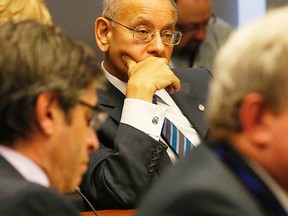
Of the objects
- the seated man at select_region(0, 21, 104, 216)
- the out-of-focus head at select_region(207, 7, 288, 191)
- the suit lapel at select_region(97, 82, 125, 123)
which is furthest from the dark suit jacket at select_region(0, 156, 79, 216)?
the suit lapel at select_region(97, 82, 125, 123)

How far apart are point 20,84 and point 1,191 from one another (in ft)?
0.69

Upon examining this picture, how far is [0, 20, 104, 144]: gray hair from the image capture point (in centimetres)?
160

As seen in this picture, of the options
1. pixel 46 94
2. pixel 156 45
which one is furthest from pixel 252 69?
pixel 156 45

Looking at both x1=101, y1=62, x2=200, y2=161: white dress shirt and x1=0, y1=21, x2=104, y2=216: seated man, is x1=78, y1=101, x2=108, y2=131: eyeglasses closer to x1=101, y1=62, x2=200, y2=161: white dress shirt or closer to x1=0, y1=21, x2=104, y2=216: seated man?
x1=0, y1=21, x2=104, y2=216: seated man

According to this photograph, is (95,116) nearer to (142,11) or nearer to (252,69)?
(252,69)

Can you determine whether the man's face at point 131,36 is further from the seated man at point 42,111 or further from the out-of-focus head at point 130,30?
the seated man at point 42,111

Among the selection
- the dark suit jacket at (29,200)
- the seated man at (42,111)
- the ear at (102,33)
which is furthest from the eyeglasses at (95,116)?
the ear at (102,33)

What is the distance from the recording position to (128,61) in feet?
9.36

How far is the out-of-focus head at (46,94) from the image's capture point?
5.27 ft

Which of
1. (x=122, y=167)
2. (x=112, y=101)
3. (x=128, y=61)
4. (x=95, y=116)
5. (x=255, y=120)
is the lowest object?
(x=122, y=167)

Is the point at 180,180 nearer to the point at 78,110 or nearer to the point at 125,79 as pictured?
the point at 78,110

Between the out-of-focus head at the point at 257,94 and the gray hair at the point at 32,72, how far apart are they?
33 centimetres

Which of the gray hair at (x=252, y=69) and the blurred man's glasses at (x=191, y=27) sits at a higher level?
the gray hair at (x=252, y=69)

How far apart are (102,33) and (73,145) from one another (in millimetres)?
1303
